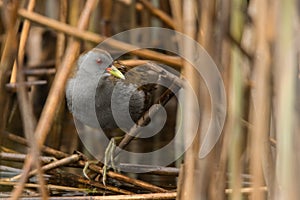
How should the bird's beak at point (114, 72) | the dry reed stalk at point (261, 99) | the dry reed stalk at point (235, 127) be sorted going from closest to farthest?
the dry reed stalk at point (261, 99) → the dry reed stalk at point (235, 127) → the bird's beak at point (114, 72)

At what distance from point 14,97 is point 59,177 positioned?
0.84 m

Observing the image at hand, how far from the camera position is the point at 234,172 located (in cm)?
144

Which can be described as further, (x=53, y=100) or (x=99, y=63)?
(x=99, y=63)

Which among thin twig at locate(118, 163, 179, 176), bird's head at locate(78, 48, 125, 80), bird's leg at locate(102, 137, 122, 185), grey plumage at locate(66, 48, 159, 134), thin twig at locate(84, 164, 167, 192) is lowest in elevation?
thin twig at locate(84, 164, 167, 192)

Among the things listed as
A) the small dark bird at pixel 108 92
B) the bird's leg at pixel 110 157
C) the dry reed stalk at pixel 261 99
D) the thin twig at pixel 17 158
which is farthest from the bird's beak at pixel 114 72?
the dry reed stalk at pixel 261 99

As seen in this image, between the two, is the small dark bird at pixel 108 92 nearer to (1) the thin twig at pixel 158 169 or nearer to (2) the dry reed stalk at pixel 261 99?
(1) the thin twig at pixel 158 169

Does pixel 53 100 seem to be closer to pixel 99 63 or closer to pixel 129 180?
pixel 129 180

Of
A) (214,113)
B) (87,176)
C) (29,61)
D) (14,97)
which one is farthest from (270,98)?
(29,61)

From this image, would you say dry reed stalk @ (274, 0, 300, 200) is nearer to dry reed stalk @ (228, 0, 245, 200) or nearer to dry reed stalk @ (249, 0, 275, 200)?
dry reed stalk @ (249, 0, 275, 200)

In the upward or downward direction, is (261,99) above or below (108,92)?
below

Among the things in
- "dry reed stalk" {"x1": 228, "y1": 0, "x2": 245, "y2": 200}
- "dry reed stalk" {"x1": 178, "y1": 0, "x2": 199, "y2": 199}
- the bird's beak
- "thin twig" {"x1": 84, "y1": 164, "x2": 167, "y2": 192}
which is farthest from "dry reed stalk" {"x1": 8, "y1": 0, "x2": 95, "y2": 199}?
the bird's beak

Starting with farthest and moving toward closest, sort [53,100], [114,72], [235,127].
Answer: [114,72], [53,100], [235,127]

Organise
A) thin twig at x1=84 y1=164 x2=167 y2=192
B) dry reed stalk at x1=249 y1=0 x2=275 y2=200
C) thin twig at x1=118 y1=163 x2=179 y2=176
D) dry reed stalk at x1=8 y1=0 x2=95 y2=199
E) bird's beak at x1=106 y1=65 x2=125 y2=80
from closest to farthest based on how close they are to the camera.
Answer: dry reed stalk at x1=249 y1=0 x2=275 y2=200 < dry reed stalk at x1=8 y1=0 x2=95 y2=199 < thin twig at x1=84 y1=164 x2=167 y2=192 < thin twig at x1=118 y1=163 x2=179 y2=176 < bird's beak at x1=106 y1=65 x2=125 y2=80

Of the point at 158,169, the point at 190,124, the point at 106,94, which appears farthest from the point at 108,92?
the point at 190,124
